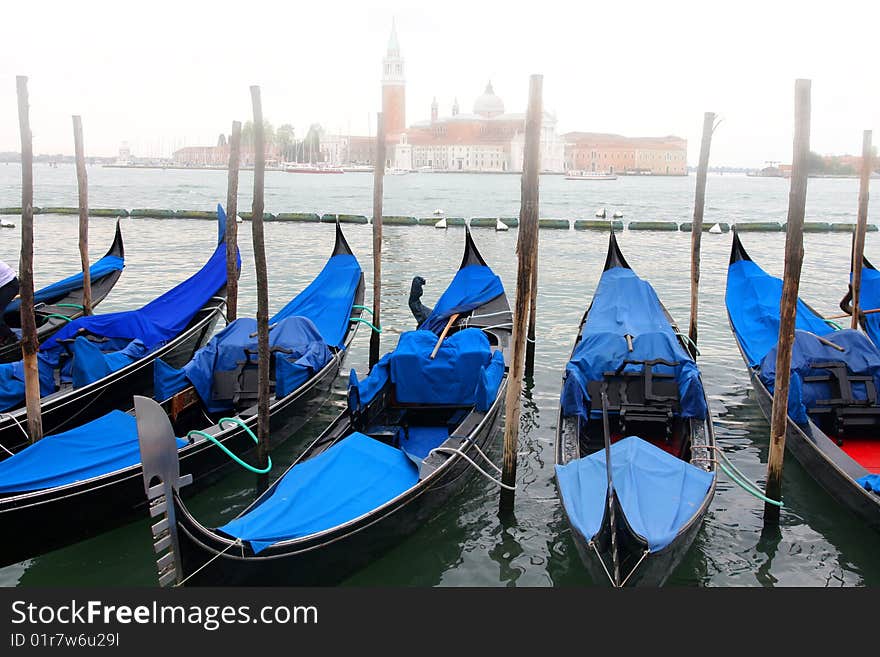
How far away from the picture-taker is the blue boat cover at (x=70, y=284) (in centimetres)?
587

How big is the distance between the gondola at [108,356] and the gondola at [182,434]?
1.65 feet

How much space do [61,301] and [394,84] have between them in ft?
224

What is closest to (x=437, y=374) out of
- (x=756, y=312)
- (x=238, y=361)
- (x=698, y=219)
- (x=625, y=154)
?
(x=238, y=361)

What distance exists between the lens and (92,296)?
6.27m

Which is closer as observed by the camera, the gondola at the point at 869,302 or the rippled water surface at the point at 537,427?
the rippled water surface at the point at 537,427

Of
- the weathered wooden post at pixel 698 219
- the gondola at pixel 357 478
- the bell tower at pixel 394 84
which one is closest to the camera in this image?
the gondola at pixel 357 478

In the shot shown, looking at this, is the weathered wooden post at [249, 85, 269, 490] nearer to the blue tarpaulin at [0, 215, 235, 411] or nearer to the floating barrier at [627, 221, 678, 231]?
the blue tarpaulin at [0, 215, 235, 411]

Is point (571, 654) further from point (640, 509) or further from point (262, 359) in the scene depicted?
point (262, 359)

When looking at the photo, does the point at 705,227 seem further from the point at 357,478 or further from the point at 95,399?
the point at 357,478

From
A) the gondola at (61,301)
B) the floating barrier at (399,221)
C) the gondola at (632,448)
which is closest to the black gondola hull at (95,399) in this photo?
the gondola at (61,301)

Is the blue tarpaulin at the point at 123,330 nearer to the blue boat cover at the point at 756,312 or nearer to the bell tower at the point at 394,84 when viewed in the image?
the blue boat cover at the point at 756,312

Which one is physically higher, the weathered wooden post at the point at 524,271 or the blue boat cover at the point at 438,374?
the weathered wooden post at the point at 524,271

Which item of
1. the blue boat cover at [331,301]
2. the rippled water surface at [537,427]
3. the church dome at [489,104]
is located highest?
the church dome at [489,104]

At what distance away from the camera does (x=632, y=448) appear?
3.21 meters
